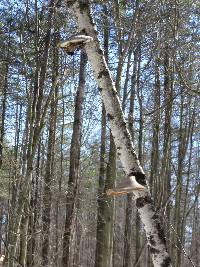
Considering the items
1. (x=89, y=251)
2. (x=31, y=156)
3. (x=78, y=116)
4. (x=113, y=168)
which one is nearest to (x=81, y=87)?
(x=78, y=116)

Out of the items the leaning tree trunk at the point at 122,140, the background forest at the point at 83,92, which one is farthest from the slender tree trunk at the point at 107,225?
the leaning tree trunk at the point at 122,140

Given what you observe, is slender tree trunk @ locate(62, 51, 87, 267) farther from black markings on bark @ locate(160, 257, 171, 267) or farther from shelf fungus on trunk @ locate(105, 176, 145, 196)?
shelf fungus on trunk @ locate(105, 176, 145, 196)

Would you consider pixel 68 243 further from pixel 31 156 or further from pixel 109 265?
pixel 31 156

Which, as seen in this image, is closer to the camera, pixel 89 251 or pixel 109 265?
pixel 109 265

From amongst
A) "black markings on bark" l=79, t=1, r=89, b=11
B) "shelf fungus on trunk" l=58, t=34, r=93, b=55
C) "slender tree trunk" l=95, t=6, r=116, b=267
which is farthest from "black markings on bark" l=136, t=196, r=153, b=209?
"slender tree trunk" l=95, t=6, r=116, b=267

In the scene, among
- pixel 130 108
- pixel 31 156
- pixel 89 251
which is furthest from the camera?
pixel 89 251

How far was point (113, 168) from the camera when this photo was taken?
8.91 metres

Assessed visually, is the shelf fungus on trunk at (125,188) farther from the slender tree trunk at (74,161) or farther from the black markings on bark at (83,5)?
the slender tree trunk at (74,161)

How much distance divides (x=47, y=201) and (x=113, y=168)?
7.51 feet

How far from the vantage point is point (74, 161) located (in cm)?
986

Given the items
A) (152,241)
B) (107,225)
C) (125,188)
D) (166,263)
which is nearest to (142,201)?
(152,241)

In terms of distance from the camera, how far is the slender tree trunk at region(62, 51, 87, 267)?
9.17 meters

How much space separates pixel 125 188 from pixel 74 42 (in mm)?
1451

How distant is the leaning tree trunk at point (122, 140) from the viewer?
147 inches
